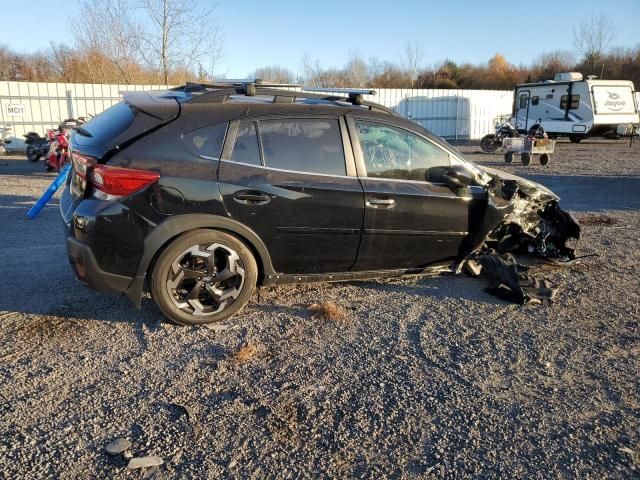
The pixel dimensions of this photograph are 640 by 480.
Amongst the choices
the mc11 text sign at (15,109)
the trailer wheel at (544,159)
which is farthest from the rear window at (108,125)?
Result: the mc11 text sign at (15,109)

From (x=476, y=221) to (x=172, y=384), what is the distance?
3004mm

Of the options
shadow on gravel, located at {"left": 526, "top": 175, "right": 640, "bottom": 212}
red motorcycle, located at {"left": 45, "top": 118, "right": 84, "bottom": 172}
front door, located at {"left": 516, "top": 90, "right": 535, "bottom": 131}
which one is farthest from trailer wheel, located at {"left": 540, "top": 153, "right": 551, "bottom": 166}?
red motorcycle, located at {"left": 45, "top": 118, "right": 84, "bottom": 172}

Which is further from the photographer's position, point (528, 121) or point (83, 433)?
point (528, 121)

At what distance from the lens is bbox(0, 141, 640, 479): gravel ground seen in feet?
8.16

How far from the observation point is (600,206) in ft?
30.1

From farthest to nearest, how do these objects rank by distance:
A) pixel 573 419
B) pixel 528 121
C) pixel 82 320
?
pixel 528 121 < pixel 82 320 < pixel 573 419

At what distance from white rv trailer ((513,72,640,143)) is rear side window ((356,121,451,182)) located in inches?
792

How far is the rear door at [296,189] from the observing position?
3.84 meters

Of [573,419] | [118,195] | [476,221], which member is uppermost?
[118,195]

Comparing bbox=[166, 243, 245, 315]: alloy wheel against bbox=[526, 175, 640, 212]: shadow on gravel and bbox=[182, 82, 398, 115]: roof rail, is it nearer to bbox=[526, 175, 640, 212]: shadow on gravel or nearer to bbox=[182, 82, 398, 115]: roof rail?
bbox=[182, 82, 398, 115]: roof rail

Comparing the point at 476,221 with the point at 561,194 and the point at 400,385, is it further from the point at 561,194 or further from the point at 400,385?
the point at 561,194

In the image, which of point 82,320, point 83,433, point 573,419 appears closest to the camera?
point 83,433

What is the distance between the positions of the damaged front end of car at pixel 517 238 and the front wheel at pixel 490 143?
15.3m

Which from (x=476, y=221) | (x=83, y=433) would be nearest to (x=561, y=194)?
(x=476, y=221)
